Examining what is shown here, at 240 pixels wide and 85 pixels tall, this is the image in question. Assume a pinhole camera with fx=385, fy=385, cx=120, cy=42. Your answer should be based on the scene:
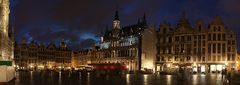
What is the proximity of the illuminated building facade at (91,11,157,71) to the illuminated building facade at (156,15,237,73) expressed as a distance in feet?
18.8

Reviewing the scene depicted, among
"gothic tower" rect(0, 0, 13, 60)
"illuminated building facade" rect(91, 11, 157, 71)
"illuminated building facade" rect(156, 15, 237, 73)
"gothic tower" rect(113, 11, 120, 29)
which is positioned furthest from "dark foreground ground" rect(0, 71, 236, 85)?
"gothic tower" rect(113, 11, 120, 29)

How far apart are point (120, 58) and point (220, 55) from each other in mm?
44988

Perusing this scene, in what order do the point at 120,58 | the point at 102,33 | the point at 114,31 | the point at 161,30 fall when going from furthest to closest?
the point at 102,33, the point at 114,31, the point at 120,58, the point at 161,30

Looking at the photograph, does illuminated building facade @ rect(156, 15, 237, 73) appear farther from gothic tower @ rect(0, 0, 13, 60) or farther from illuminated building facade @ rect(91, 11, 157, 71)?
gothic tower @ rect(0, 0, 13, 60)

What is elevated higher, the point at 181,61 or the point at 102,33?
the point at 102,33

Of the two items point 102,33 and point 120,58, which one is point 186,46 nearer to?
point 120,58

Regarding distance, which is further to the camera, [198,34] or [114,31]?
[114,31]

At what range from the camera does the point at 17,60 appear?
176 meters

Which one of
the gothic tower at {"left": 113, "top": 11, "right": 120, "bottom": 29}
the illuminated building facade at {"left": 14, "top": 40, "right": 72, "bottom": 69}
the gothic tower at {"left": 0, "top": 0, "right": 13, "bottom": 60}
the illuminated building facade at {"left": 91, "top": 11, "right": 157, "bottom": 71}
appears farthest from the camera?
the illuminated building facade at {"left": 14, "top": 40, "right": 72, "bottom": 69}

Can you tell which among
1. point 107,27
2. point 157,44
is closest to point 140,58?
point 157,44

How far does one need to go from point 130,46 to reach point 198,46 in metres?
30.6

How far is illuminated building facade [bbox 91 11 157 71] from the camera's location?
127 metres

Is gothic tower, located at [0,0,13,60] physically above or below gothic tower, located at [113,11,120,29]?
below

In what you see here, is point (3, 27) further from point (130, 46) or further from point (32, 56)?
point (32, 56)
